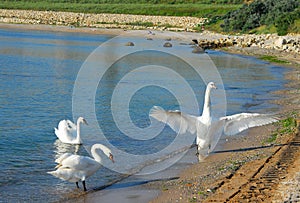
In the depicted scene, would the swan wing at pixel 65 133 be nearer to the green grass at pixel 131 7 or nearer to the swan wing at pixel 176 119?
the swan wing at pixel 176 119

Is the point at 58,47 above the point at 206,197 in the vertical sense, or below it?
above

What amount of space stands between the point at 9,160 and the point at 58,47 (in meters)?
37.0

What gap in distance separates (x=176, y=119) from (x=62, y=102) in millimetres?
9245

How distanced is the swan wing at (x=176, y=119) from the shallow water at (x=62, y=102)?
4.82ft

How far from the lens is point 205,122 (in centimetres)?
1233

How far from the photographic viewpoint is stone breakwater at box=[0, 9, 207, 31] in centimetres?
8031

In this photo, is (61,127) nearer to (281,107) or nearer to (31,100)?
(31,100)

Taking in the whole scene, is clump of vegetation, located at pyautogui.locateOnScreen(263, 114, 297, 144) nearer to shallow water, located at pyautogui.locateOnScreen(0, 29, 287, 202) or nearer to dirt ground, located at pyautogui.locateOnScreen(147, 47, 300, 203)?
dirt ground, located at pyautogui.locateOnScreen(147, 47, 300, 203)

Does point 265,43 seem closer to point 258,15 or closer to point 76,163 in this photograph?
point 258,15

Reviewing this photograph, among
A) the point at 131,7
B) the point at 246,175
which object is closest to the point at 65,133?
the point at 246,175

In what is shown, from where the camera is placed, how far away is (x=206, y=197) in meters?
9.16

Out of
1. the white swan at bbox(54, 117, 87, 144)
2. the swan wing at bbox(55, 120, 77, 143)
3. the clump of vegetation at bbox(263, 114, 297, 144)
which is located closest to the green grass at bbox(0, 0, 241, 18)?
the clump of vegetation at bbox(263, 114, 297, 144)

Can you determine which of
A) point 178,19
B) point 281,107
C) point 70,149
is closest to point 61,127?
point 70,149

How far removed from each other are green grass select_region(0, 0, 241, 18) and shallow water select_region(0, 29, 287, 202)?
4665 cm
